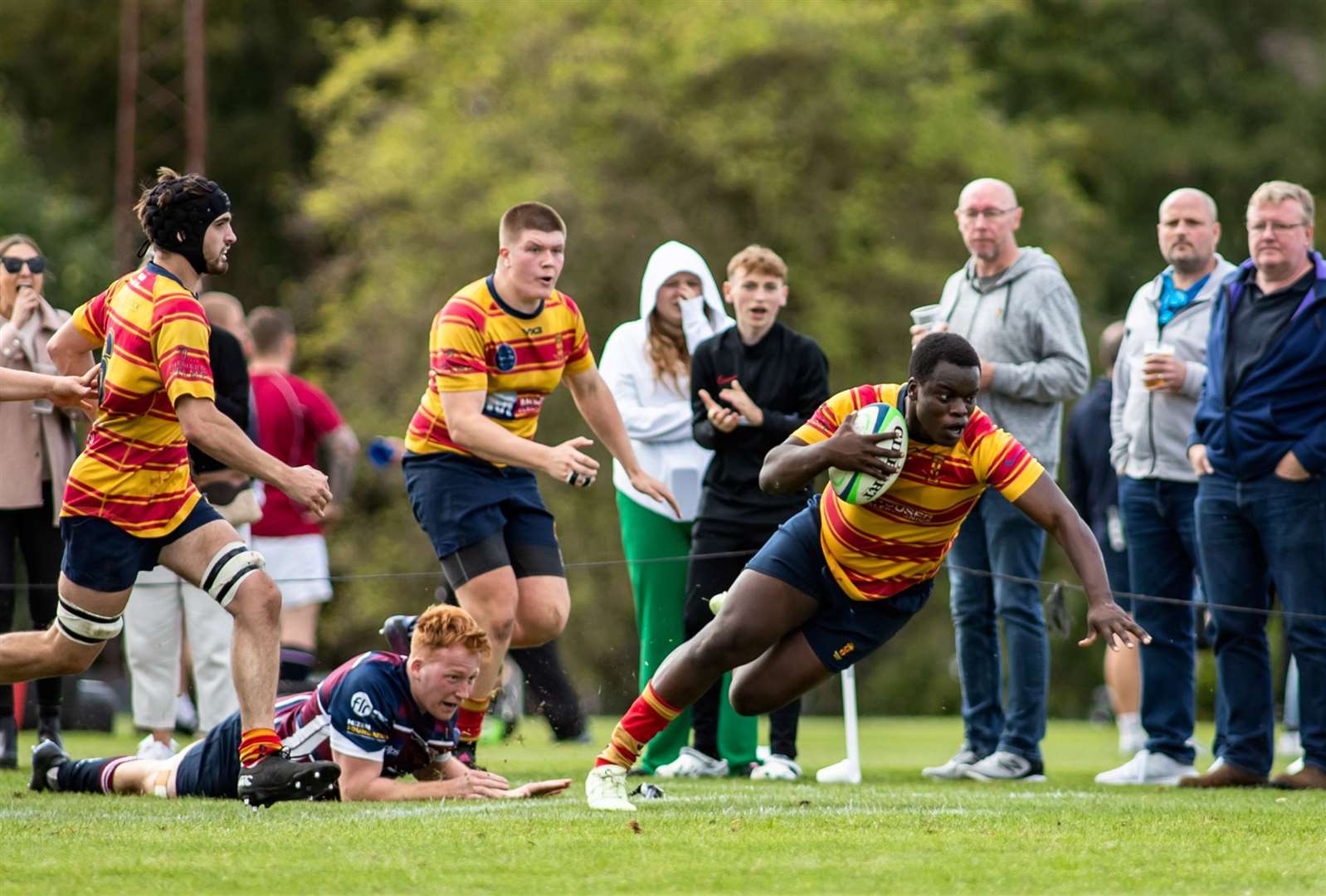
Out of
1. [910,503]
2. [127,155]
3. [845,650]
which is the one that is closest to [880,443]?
[910,503]

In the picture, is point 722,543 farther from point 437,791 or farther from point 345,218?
point 345,218

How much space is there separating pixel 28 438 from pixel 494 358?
279cm

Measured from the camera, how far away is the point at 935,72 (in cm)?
2931

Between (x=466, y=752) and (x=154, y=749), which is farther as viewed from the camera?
(x=154, y=749)

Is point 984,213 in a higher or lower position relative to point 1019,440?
higher

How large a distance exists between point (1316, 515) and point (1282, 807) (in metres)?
1.71

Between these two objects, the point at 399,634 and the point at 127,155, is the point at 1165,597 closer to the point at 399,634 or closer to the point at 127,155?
the point at 399,634

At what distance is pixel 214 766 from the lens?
8477 mm

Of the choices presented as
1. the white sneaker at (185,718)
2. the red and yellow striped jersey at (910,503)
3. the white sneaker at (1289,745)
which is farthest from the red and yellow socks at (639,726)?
the white sneaker at (1289,745)

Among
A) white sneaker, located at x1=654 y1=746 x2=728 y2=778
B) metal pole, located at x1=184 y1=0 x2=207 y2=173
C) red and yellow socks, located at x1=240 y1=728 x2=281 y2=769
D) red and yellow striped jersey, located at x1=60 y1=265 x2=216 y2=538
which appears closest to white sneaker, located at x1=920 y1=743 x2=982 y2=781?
white sneaker, located at x1=654 y1=746 x2=728 y2=778

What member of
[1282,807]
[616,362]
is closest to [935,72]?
[616,362]

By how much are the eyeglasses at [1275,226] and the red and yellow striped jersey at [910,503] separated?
262cm

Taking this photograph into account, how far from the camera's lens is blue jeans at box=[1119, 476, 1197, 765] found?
10109mm

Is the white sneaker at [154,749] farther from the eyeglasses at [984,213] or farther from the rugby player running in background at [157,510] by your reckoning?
the eyeglasses at [984,213]
